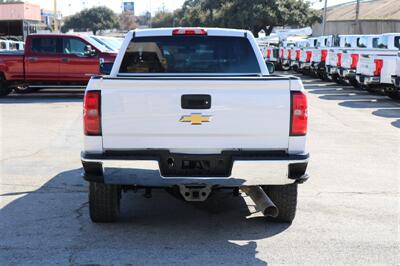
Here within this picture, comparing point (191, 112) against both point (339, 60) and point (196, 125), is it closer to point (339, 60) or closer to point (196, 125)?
point (196, 125)

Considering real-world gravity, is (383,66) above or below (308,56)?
below

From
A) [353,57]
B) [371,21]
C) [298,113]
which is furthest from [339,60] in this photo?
[371,21]

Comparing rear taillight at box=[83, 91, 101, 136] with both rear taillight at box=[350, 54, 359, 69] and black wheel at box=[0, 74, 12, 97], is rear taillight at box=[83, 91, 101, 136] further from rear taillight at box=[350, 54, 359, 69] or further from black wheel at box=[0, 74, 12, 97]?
rear taillight at box=[350, 54, 359, 69]

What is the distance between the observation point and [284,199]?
5699 mm

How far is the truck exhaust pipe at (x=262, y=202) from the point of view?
5.32 metres

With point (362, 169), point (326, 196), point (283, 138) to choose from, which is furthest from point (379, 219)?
point (362, 169)

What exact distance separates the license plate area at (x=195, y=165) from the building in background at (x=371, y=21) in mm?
46720

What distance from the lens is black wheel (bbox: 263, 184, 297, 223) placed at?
5.66m

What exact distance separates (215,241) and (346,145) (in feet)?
18.5

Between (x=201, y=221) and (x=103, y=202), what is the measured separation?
1.01 metres

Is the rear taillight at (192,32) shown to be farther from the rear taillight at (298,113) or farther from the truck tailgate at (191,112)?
the rear taillight at (298,113)

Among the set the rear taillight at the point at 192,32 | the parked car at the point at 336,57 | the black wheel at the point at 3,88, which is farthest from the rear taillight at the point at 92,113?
the parked car at the point at 336,57

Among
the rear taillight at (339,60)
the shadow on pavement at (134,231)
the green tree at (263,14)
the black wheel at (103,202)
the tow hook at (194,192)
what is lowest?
the shadow on pavement at (134,231)

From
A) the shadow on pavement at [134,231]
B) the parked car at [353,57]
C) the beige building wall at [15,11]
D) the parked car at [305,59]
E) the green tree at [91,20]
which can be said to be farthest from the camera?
the green tree at [91,20]
